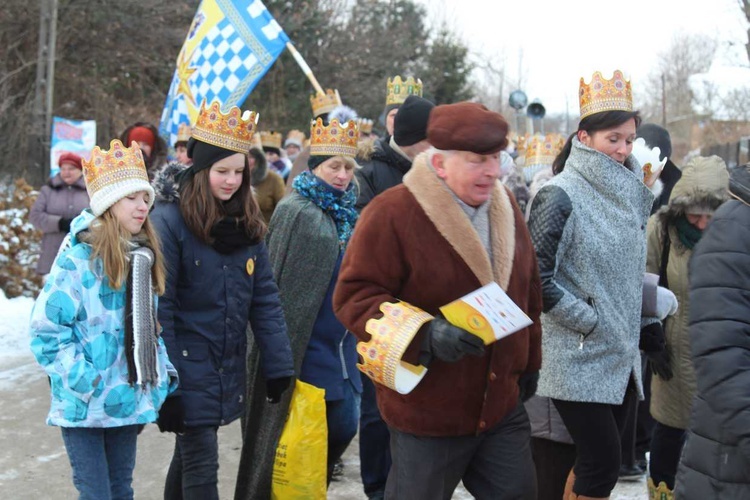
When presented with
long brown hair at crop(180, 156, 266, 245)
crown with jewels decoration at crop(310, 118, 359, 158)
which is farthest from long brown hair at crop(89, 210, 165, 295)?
crown with jewels decoration at crop(310, 118, 359, 158)

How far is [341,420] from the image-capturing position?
4621mm

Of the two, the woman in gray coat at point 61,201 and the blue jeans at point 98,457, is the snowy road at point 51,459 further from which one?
the woman in gray coat at point 61,201

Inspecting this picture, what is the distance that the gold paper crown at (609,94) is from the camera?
3.93m

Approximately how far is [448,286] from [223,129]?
1489 millimetres

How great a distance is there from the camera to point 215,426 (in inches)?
157

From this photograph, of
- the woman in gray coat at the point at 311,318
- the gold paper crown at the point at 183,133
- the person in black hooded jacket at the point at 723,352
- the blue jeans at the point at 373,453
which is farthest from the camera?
the gold paper crown at the point at 183,133

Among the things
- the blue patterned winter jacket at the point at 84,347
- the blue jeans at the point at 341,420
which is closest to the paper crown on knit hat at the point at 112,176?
the blue patterned winter jacket at the point at 84,347

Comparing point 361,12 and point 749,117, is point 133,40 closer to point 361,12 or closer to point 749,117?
point 361,12

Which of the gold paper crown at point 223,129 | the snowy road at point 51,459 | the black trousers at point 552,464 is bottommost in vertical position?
the snowy road at point 51,459

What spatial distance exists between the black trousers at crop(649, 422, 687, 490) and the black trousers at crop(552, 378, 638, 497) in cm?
93

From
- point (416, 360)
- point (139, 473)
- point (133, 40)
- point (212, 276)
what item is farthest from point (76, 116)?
point (416, 360)

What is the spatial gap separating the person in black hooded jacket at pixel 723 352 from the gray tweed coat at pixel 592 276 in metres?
1.15

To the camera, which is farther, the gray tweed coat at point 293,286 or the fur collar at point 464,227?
the gray tweed coat at point 293,286

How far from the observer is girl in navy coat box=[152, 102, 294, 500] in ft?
12.9
